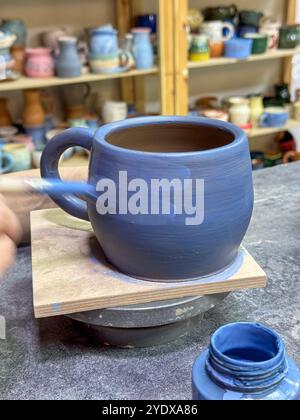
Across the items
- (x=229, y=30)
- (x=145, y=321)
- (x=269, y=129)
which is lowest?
(x=269, y=129)

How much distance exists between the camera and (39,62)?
165cm

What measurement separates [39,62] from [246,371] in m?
1.45

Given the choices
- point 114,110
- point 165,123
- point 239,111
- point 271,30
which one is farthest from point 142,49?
point 165,123

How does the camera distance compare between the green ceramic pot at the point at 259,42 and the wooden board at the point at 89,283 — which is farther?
the green ceramic pot at the point at 259,42

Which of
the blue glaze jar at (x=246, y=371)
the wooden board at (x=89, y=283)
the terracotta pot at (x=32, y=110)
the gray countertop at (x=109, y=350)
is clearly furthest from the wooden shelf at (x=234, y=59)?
the blue glaze jar at (x=246, y=371)

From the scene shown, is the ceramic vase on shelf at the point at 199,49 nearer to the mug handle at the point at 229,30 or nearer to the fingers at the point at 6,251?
the mug handle at the point at 229,30

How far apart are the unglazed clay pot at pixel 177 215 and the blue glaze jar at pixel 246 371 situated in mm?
126

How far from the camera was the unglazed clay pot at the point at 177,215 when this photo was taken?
0.53 m

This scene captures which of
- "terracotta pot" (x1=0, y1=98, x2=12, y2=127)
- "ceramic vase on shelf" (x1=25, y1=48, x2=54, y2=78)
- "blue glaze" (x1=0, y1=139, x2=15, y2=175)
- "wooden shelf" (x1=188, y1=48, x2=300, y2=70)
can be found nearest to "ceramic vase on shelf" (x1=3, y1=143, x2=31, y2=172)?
"blue glaze" (x1=0, y1=139, x2=15, y2=175)

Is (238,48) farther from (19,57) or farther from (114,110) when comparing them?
(19,57)

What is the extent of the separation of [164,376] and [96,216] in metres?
0.19

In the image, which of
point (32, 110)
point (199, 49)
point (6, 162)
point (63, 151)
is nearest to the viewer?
point (63, 151)

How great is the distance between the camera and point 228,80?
2236 millimetres

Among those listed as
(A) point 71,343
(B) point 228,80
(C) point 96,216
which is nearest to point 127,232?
(C) point 96,216
